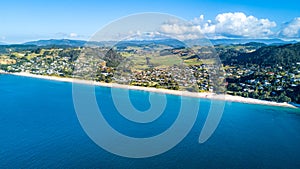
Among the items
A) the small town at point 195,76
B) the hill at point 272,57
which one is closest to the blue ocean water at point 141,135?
the small town at point 195,76

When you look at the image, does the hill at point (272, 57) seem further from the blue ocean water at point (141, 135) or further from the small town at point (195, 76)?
the blue ocean water at point (141, 135)

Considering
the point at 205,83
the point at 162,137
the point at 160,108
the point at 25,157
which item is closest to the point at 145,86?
the point at 205,83

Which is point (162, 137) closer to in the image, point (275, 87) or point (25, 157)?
point (25, 157)

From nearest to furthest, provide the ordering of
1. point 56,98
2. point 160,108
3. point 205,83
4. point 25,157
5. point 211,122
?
1. point 25,157
2. point 211,122
3. point 160,108
4. point 56,98
5. point 205,83

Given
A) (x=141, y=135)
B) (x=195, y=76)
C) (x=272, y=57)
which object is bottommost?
(x=141, y=135)

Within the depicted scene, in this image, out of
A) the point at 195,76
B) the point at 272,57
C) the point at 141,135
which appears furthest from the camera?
the point at 272,57

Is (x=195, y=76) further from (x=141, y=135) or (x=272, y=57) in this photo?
(x=141, y=135)

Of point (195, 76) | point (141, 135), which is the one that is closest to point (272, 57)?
point (195, 76)

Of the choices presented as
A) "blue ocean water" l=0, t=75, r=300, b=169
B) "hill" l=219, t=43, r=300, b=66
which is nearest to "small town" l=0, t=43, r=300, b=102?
"hill" l=219, t=43, r=300, b=66
